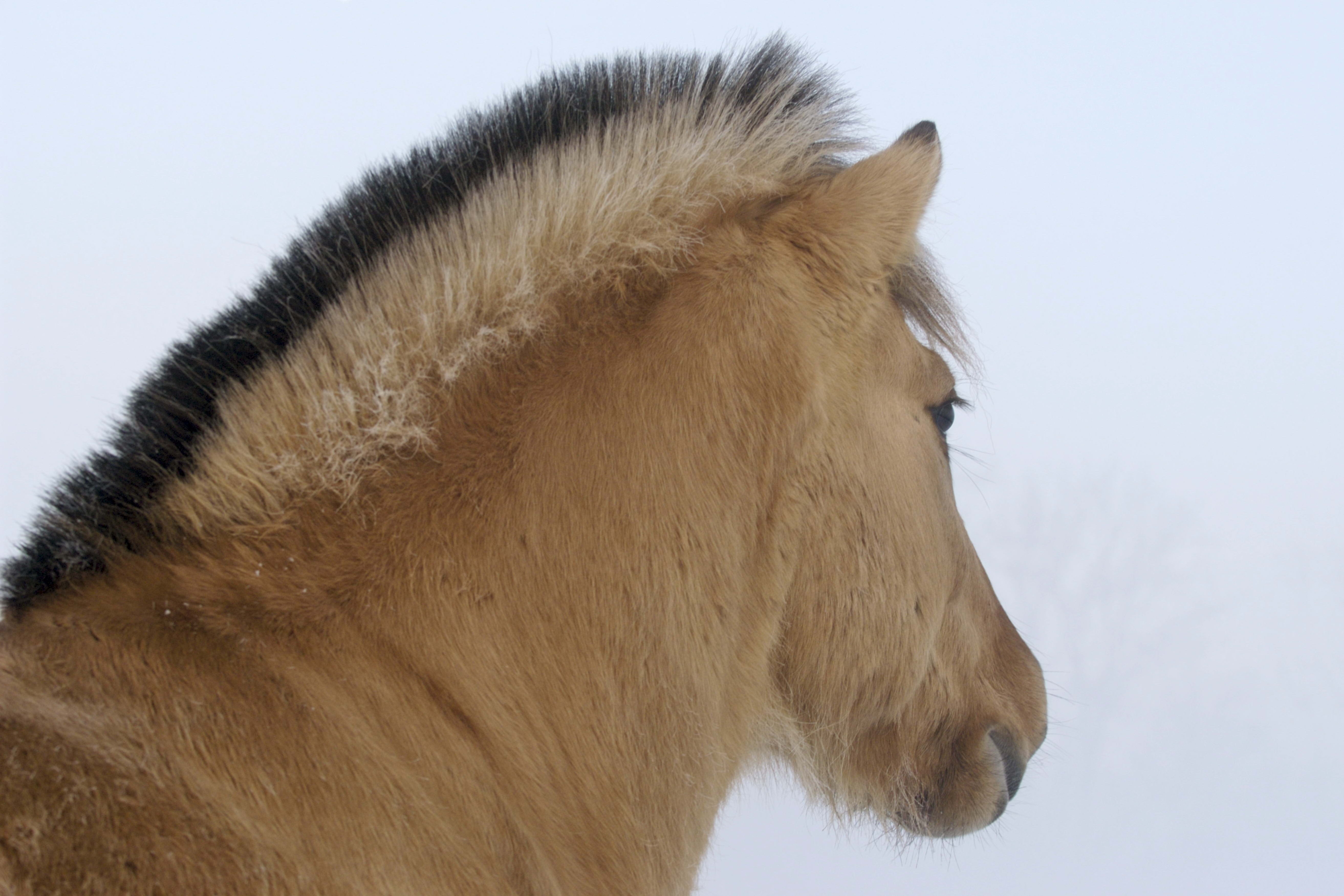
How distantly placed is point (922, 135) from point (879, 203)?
23cm

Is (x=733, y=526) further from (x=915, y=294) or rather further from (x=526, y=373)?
(x=915, y=294)

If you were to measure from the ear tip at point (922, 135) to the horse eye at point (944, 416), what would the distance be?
0.52 m

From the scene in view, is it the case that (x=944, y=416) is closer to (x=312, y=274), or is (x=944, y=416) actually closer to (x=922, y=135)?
(x=922, y=135)

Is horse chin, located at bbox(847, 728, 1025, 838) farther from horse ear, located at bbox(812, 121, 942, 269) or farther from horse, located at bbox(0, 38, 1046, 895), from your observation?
horse ear, located at bbox(812, 121, 942, 269)

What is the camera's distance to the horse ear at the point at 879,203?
1647mm

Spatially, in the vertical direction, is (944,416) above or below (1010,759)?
above

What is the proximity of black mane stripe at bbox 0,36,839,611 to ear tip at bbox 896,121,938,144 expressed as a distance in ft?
0.63

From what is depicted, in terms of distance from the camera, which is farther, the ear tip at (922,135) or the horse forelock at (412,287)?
the ear tip at (922,135)

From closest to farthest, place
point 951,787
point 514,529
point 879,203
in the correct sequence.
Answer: point 514,529 → point 879,203 → point 951,787

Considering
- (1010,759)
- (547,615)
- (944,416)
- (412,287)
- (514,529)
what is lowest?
(1010,759)

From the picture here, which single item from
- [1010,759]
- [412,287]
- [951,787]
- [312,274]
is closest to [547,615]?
[412,287]

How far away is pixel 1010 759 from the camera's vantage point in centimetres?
200

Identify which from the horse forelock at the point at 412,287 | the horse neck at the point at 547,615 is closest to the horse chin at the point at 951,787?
the horse neck at the point at 547,615

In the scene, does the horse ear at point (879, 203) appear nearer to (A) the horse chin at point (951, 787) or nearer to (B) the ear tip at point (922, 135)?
(B) the ear tip at point (922, 135)
